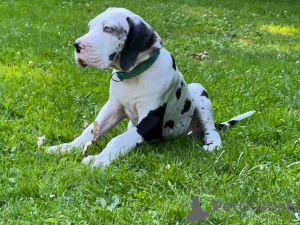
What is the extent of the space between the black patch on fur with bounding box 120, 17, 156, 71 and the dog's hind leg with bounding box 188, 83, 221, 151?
986mm

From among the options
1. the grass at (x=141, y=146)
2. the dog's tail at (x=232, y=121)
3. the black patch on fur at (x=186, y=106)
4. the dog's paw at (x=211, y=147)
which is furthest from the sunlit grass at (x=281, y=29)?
the dog's paw at (x=211, y=147)

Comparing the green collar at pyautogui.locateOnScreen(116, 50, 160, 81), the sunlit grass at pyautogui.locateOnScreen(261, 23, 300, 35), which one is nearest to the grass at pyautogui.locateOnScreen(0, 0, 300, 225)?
the green collar at pyautogui.locateOnScreen(116, 50, 160, 81)

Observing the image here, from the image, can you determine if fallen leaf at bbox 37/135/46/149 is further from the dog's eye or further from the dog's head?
the dog's eye

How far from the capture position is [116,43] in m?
3.56

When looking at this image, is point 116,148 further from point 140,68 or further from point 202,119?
point 202,119

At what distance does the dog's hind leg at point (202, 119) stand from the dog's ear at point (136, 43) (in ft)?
3.08

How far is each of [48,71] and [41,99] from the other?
1.09 m

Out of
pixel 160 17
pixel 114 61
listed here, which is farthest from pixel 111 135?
pixel 160 17

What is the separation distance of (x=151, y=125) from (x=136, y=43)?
0.64m

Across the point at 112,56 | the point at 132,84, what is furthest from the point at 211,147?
the point at 112,56

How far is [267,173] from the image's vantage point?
3.43 m

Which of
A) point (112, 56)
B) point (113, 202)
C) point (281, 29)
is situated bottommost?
point (281, 29)

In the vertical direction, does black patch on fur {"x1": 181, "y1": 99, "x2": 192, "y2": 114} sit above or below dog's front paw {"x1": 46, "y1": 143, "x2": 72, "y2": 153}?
above

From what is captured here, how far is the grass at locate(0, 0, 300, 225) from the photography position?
2.90m
